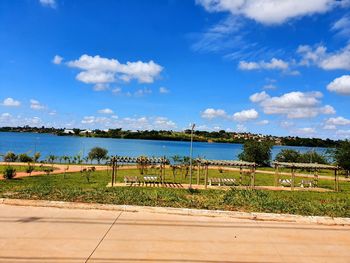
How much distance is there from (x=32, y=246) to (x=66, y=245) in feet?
1.86

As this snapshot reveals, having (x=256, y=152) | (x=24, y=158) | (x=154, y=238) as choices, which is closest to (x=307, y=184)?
(x=256, y=152)

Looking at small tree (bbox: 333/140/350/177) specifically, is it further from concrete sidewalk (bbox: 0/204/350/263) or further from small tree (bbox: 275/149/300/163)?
concrete sidewalk (bbox: 0/204/350/263)

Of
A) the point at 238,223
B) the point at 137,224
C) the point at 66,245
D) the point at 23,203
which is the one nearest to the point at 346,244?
the point at 238,223

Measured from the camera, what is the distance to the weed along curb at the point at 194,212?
359 inches

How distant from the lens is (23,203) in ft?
32.4

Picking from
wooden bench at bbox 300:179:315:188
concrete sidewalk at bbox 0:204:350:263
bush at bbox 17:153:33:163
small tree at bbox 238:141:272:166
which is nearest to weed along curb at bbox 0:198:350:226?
concrete sidewalk at bbox 0:204:350:263

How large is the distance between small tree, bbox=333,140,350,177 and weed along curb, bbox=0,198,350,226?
33329mm

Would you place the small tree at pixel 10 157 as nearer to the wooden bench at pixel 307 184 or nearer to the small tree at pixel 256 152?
the small tree at pixel 256 152

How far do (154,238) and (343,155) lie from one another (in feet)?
126

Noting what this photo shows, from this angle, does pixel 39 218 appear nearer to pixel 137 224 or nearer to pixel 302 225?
pixel 137 224

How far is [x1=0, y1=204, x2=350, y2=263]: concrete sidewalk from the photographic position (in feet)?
20.1

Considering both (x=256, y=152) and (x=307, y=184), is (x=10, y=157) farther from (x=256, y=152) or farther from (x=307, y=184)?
(x=256, y=152)

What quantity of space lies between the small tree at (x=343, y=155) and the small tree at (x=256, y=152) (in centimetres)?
1731

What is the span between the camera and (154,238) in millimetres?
7109
